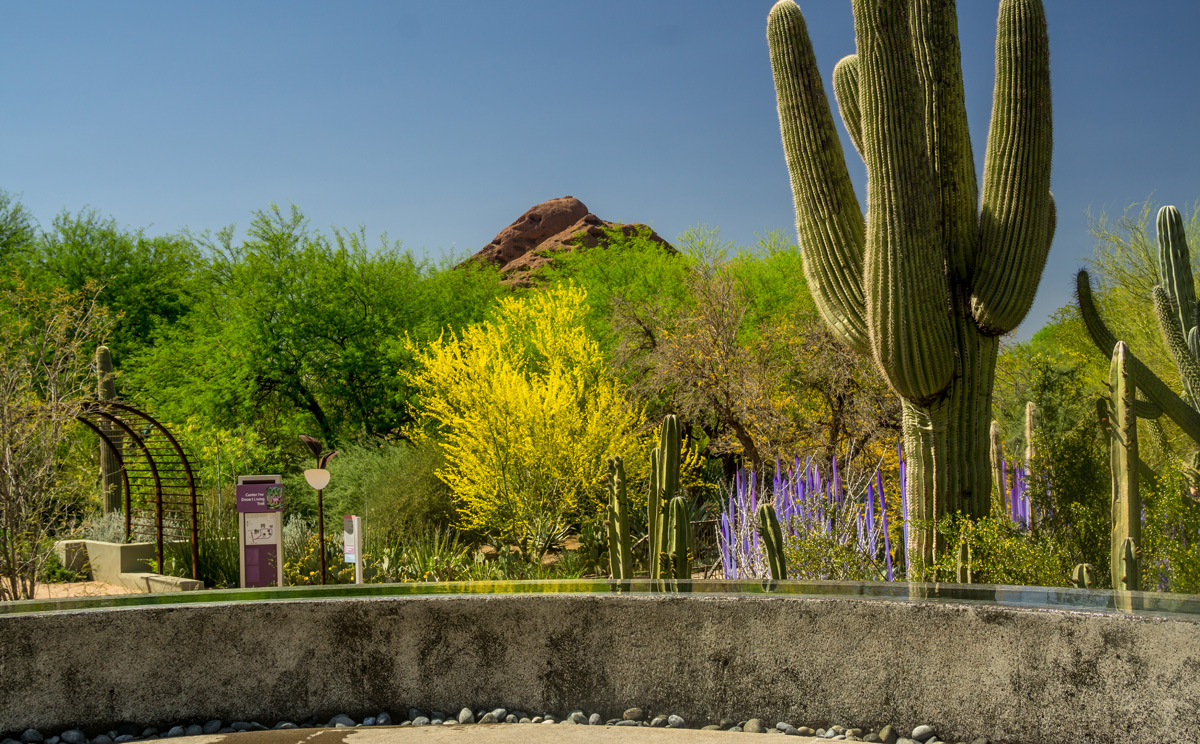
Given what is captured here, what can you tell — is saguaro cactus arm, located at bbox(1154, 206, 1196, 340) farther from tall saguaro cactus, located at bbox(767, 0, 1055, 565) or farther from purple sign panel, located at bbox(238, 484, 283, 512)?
purple sign panel, located at bbox(238, 484, 283, 512)

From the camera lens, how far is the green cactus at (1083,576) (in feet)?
15.9

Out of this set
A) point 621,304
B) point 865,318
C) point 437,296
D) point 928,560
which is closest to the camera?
point 928,560

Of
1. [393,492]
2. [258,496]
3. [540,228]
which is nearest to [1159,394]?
[258,496]

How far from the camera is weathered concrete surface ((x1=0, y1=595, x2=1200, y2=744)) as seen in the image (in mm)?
3338

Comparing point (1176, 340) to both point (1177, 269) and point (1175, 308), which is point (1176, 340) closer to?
point (1175, 308)

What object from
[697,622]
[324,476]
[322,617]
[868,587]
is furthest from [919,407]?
[324,476]

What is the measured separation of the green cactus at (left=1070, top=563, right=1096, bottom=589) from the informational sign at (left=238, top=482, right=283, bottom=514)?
6.79 metres

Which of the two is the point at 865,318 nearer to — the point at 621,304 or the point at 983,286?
the point at 983,286

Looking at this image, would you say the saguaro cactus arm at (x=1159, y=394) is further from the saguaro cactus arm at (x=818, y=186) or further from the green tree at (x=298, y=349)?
the green tree at (x=298, y=349)

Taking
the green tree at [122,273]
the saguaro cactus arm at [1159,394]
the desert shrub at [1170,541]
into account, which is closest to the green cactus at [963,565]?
the desert shrub at [1170,541]

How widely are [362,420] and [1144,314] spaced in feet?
56.6

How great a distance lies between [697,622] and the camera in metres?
3.65

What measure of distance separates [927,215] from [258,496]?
6618 mm

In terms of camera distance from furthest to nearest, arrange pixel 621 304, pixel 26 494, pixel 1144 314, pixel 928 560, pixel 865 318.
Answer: pixel 1144 314 < pixel 621 304 < pixel 26 494 < pixel 865 318 < pixel 928 560
